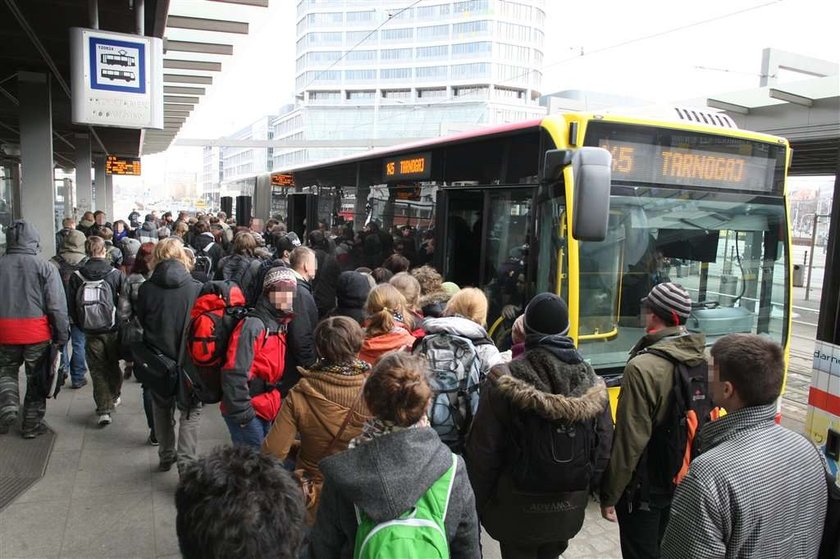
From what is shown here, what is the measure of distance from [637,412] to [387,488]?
1.80 m

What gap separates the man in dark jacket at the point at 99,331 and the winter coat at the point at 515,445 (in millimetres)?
4530

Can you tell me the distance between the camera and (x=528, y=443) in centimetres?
278

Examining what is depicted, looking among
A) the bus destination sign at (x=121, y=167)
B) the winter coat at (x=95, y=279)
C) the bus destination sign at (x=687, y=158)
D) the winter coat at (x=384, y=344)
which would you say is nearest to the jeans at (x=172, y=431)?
the winter coat at (x=95, y=279)

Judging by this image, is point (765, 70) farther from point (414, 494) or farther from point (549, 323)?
point (414, 494)

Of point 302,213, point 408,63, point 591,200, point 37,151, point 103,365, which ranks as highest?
point 408,63

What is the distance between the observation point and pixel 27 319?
18.1ft

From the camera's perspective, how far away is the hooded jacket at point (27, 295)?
5.45 meters

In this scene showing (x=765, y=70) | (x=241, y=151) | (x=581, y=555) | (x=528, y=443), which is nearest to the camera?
(x=528, y=443)

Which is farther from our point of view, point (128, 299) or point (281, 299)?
point (128, 299)

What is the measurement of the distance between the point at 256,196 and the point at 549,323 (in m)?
19.0

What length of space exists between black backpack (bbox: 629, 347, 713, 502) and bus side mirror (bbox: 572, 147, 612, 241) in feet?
4.20

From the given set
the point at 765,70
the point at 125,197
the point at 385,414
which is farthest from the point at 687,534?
the point at 125,197

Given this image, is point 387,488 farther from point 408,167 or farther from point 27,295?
point 408,167

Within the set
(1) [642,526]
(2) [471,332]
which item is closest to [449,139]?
(2) [471,332]
